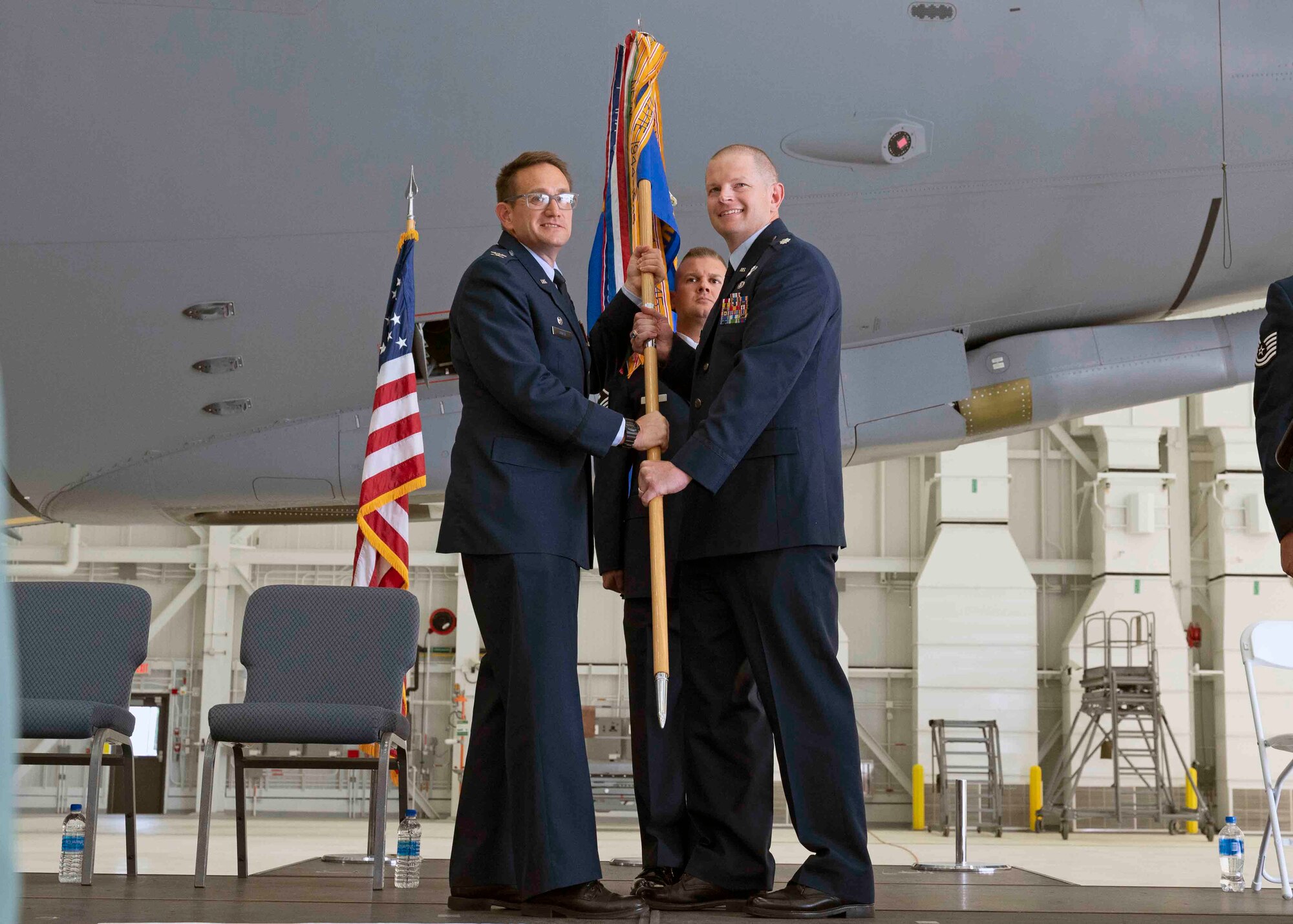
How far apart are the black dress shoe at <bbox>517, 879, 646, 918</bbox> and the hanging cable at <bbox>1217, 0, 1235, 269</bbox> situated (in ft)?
13.1

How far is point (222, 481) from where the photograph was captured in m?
5.95

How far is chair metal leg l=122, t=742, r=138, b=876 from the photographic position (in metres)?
4.09

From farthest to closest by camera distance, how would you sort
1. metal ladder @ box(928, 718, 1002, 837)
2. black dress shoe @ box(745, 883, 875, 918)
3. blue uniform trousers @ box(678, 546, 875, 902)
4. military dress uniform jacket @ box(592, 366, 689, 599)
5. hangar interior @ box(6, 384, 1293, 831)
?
hangar interior @ box(6, 384, 1293, 831), metal ladder @ box(928, 718, 1002, 837), military dress uniform jacket @ box(592, 366, 689, 599), blue uniform trousers @ box(678, 546, 875, 902), black dress shoe @ box(745, 883, 875, 918)

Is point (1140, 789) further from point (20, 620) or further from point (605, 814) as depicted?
point (20, 620)

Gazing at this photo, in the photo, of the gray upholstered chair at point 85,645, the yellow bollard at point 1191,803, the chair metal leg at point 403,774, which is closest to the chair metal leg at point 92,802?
the gray upholstered chair at point 85,645

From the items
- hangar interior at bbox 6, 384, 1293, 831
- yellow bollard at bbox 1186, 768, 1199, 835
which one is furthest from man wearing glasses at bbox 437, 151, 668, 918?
yellow bollard at bbox 1186, 768, 1199, 835

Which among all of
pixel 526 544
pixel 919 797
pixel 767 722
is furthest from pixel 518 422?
pixel 919 797

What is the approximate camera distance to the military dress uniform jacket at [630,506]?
342 centimetres

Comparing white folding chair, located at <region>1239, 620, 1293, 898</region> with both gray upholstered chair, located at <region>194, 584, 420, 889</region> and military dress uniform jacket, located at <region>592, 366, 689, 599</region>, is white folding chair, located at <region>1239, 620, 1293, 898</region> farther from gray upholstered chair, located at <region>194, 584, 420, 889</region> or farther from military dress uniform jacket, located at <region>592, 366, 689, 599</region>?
gray upholstered chair, located at <region>194, 584, 420, 889</region>

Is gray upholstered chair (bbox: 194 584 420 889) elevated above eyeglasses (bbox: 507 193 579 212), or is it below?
below

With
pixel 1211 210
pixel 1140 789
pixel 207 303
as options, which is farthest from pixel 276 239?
pixel 1140 789

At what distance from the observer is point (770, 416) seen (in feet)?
9.59

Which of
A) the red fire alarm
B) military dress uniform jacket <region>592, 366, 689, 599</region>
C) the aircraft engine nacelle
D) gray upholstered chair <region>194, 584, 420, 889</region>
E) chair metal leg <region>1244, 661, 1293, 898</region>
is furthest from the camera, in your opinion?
the red fire alarm

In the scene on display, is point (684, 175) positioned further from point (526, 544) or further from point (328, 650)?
point (526, 544)
